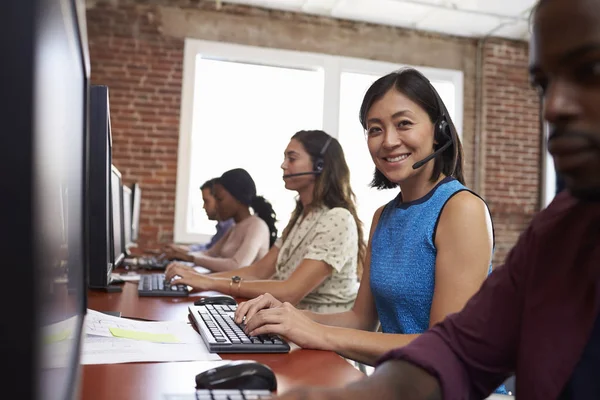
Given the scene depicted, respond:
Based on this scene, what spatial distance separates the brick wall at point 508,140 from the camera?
655cm

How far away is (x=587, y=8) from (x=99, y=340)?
1.04m

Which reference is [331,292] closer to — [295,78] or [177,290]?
[177,290]

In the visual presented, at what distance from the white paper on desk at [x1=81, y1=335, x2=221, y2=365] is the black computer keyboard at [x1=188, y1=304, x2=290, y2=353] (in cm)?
3

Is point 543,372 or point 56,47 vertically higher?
point 56,47

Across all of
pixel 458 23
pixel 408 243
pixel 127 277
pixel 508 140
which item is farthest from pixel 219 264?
pixel 508 140

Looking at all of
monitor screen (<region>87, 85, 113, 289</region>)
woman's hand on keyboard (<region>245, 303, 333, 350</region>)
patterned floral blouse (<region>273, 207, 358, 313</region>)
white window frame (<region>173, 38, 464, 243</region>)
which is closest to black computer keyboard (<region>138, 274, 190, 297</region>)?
monitor screen (<region>87, 85, 113, 289</region>)

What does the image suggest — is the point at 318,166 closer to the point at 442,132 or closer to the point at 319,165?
the point at 319,165

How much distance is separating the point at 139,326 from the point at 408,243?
71 centimetres

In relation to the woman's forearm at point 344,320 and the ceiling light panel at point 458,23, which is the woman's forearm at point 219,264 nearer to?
the woman's forearm at point 344,320

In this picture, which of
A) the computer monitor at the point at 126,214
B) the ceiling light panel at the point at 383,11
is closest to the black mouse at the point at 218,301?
the computer monitor at the point at 126,214

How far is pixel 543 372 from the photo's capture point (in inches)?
27.0

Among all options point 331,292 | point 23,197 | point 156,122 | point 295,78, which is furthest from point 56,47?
point 295,78

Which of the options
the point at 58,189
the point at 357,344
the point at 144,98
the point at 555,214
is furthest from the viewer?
the point at 144,98

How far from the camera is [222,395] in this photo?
2.68 feet
